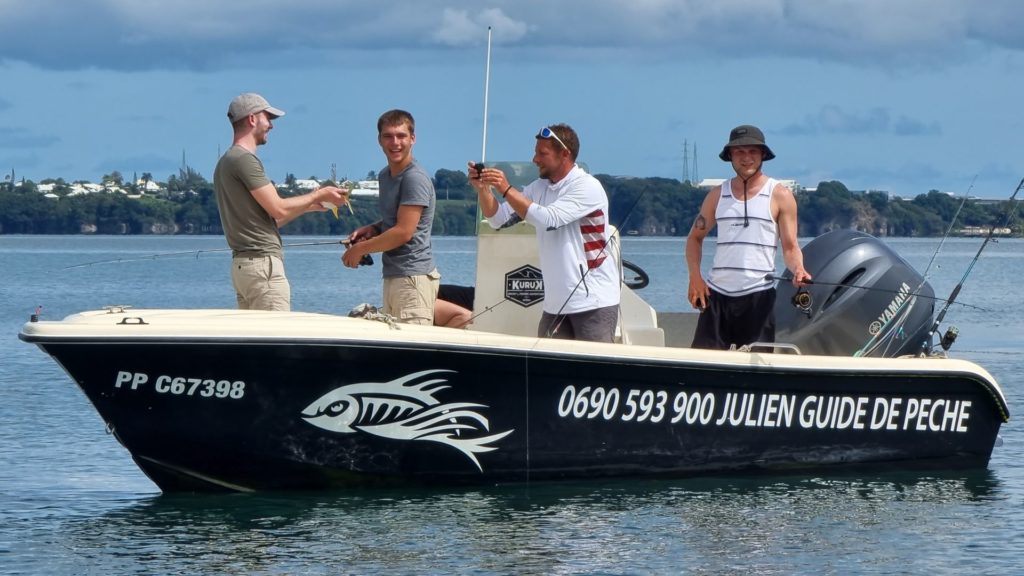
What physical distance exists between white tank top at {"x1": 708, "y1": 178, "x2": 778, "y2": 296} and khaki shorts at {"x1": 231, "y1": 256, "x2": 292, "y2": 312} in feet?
7.57

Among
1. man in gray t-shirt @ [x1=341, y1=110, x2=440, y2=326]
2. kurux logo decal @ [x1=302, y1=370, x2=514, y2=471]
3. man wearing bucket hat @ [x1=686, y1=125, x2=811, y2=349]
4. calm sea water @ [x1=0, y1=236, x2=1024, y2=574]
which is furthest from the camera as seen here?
man wearing bucket hat @ [x1=686, y1=125, x2=811, y2=349]

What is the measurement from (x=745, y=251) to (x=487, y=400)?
5.25 ft

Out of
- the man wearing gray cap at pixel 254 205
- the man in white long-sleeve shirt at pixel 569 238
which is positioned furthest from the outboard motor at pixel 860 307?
the man wearing gray cap at pixel 254 205

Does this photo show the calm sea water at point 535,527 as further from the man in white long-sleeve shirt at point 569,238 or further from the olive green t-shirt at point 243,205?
the man in white long-sleeve shirt at point 569,238

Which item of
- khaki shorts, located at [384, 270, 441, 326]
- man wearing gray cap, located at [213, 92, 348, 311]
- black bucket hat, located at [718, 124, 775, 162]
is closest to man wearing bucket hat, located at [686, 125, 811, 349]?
black bucket hat, located at [718, 124, 775, 162]

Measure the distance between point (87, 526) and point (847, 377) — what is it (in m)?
4.03

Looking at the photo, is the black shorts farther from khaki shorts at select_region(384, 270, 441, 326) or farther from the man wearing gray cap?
the man wearing gray cap

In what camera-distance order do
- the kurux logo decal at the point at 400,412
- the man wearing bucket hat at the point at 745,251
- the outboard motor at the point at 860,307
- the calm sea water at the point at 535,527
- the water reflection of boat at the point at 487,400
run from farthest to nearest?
the outboard motor at the point at 860,307 → the man wearing bucket hat at the point at 745,251 → the kurux logo decal at the point at 400,412 → the water reflection of boat at the point at 487,400 → the calm sea water at the point at 535,527

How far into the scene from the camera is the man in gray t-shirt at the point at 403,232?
319 inches

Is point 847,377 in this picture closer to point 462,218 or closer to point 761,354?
point 761,354

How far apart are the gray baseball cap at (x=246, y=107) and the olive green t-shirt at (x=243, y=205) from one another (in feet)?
0.53

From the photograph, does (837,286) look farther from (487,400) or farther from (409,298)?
(409,298)

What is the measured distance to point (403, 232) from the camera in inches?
319

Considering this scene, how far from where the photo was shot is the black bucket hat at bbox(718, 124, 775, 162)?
334 inches
